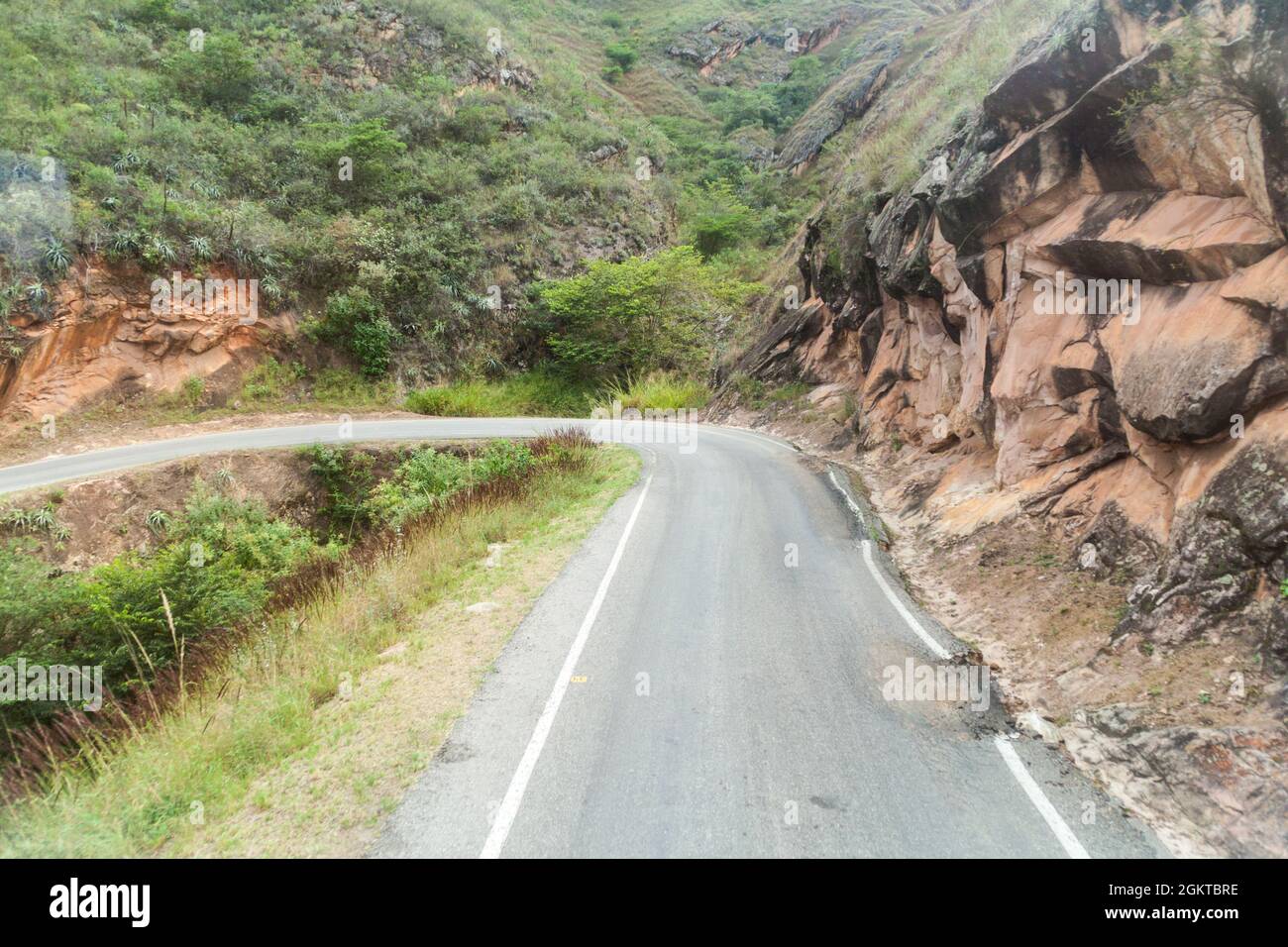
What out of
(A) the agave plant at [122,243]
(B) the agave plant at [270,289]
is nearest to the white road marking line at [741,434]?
(B) the agave plant at [270,289]

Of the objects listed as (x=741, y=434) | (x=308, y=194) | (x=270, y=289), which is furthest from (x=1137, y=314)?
(x=308, y=194)

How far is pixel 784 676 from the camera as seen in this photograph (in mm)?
6164

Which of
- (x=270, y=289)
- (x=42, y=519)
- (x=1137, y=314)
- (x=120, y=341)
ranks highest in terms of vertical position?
(x=270, y=289)

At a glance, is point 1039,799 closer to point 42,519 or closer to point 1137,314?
point 1137,314

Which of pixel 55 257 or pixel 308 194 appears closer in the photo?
pixel 55 257

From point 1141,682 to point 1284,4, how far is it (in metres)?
6.24

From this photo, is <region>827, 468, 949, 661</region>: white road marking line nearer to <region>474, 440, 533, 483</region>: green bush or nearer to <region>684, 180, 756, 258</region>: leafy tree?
<region>474, 440, 533, 483</region>: green bush

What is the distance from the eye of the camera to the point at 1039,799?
175 inches

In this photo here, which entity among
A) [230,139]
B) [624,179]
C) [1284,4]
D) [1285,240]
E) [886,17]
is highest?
[886,17]

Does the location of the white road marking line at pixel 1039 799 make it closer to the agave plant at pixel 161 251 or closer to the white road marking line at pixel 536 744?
the white road marking line at pixel 536 744

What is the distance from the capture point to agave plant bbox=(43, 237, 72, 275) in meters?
19.2

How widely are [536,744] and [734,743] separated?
154 centimetres

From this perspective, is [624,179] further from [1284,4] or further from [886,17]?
[886,17]

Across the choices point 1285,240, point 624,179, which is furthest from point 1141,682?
point 624,179
